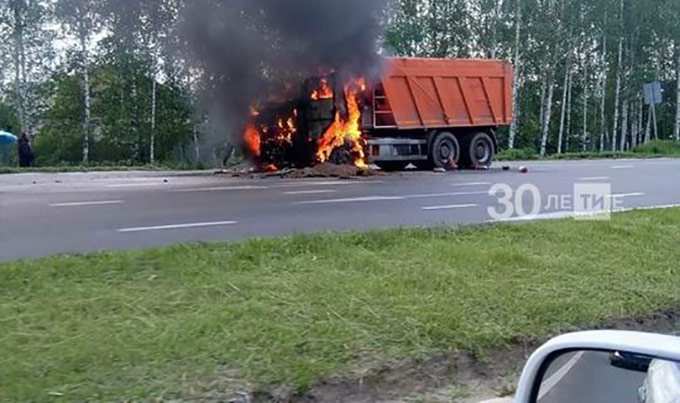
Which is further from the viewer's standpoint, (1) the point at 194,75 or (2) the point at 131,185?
(1) the point at 194,75

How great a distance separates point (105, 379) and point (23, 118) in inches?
1274

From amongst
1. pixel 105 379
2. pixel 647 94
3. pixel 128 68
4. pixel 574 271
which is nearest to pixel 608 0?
pixel 647 94

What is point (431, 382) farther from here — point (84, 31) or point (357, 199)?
point (84, 31)

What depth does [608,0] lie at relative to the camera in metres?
43.1

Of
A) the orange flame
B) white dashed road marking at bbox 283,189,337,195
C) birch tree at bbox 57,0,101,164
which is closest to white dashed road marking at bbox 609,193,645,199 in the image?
white dashed road marking at bbox 283,189,337,195

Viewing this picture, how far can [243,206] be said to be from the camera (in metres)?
10.6

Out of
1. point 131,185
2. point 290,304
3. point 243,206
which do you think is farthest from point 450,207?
point 131,185

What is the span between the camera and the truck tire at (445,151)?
2098cm

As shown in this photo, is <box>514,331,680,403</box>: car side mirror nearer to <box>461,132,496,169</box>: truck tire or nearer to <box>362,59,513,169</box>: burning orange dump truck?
<box>362,59,513,169</box>: burning orange dump truck

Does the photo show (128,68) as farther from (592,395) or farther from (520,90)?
(592,395)

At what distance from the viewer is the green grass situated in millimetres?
3742

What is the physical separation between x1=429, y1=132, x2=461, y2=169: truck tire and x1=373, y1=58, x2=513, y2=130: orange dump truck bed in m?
0.37

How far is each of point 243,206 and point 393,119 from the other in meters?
9.82

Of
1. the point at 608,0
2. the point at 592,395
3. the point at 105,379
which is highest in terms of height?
the point at 608,0
